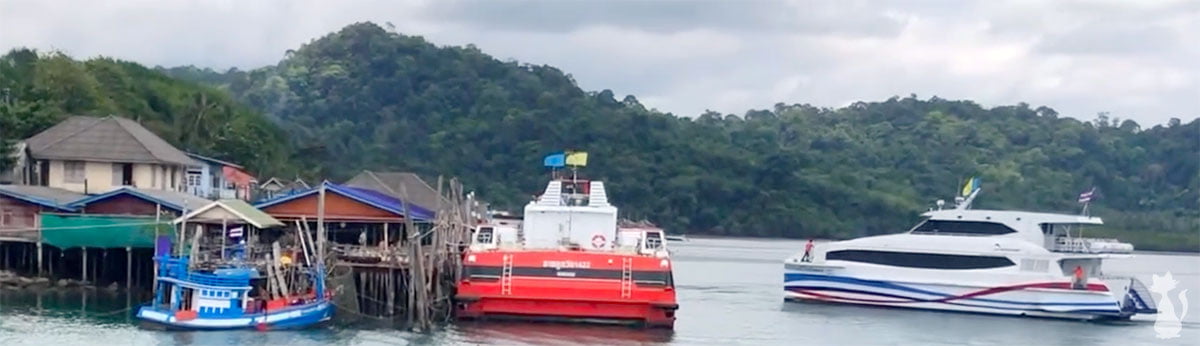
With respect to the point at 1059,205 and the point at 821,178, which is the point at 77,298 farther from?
the point at 1059,205

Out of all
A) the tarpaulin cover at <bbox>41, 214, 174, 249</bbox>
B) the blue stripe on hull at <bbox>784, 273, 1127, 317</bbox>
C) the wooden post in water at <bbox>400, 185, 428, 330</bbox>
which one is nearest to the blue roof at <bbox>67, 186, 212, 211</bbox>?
the tarpaulin cover at <bbox>41, 214, 174, 249</bbox>

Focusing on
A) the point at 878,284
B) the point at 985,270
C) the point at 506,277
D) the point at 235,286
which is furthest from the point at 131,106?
the point at 235,286

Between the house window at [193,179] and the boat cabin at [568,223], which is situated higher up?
the house window at [193,179]

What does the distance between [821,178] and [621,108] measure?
1758 centimetres

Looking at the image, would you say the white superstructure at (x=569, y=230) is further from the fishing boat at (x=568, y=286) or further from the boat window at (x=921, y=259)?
the boat window at (x=921, y=259)

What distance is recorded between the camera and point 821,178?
5310 inches

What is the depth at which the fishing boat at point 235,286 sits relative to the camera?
39594 mm

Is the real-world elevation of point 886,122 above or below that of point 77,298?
above

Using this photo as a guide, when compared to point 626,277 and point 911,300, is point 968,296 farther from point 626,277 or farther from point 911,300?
point 626,277

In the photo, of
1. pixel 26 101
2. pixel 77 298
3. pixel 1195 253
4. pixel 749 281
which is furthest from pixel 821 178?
pixel 77 298

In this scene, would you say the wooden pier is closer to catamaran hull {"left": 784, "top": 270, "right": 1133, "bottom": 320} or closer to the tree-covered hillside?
the tree-covered hillside

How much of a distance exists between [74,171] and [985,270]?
2893cm

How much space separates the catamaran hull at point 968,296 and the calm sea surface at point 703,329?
0.48m

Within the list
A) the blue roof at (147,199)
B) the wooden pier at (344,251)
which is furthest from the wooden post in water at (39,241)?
the blue roof at (147,199)
